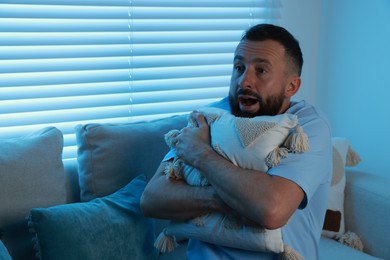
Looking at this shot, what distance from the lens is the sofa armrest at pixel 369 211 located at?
1998 mm

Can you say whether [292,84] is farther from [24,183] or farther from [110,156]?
[24,183]

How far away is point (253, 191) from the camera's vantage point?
4.28 ft

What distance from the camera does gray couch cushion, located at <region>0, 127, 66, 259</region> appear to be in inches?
62.3

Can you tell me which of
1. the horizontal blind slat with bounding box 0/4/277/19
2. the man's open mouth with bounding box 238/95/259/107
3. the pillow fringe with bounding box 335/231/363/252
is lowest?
the pillow fringe with bounding box 335/231/363/252

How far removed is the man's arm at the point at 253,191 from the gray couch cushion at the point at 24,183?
1.95 feet

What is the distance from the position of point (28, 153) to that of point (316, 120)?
1.00 m

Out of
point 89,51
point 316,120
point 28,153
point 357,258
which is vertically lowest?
point 357,258

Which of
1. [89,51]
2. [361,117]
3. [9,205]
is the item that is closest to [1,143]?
[9,205]

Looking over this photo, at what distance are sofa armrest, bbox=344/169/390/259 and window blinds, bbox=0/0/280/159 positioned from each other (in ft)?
2.73

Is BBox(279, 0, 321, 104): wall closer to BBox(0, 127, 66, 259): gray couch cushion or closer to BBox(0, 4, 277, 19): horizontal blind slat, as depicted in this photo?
BBox(0, 4, 277, 19): horizontal blind slat

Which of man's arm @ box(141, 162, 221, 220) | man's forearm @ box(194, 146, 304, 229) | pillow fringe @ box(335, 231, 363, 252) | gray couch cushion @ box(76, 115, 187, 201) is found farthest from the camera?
pillow fringe @ box(335, 231, 363, 252)

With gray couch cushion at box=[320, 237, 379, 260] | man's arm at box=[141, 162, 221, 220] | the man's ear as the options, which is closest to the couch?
gray couch cushion at box=[320, 237, 379, 260]

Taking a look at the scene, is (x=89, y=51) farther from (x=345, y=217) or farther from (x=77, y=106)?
(x=345, y=217)

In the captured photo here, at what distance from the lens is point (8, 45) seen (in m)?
1.86
